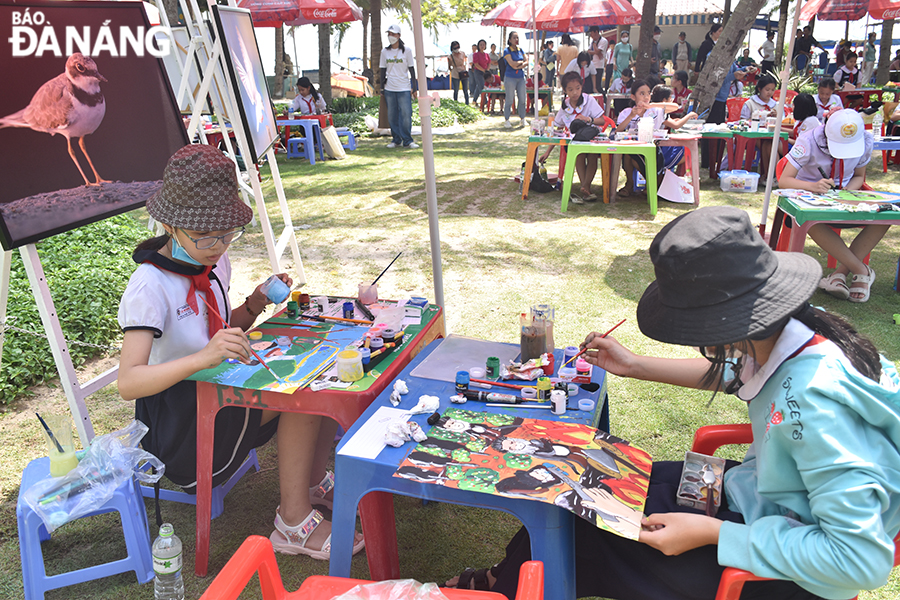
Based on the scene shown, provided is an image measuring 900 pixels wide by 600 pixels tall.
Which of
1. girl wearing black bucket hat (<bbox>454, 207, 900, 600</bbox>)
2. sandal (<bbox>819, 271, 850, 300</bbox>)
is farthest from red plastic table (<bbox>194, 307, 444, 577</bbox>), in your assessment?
sandal (<bbox>819, 271, 850, 300</bbox>)

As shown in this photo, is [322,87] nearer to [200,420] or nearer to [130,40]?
[130,40]

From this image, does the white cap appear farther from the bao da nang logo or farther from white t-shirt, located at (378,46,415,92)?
white t-shirt, located at (378,46,415,92)

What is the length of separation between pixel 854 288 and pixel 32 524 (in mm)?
4893

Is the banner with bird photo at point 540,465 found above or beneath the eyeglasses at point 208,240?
beneath

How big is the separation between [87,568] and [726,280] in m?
2.14

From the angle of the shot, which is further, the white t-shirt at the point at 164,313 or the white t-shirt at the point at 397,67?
the white t-shirt at the point at 397,67

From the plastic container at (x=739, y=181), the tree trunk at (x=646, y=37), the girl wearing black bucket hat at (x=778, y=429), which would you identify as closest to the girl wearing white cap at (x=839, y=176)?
the plastic container at (x=739, y=181)

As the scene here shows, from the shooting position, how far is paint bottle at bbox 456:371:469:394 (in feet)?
6.48

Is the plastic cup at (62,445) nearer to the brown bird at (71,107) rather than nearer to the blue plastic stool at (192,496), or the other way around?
the blue plastic stool at (192,496)

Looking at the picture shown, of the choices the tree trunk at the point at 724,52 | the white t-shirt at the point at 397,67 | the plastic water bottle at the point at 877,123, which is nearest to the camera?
the plastic water bottle at the point at 877,123

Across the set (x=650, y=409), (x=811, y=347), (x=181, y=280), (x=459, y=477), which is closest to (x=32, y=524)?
(x=181, y=280)

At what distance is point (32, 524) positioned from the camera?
193 cm

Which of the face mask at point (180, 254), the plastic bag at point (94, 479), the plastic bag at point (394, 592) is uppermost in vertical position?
the face mask at point (180, 254)

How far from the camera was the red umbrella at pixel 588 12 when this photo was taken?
39.4ft
